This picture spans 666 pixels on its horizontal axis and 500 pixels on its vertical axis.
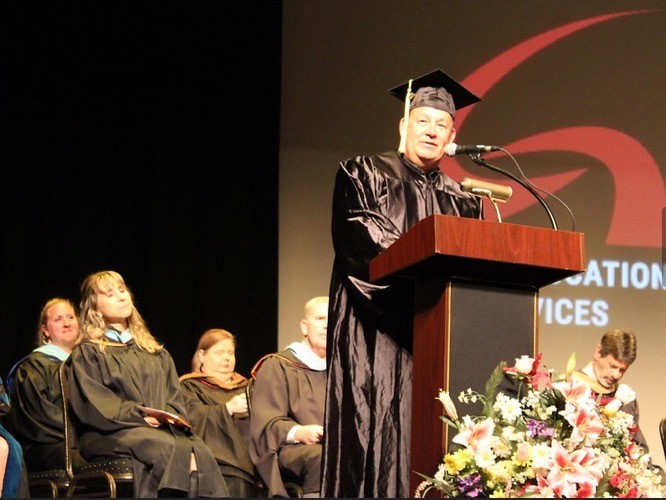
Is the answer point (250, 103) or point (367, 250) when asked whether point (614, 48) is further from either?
point (367, 250)

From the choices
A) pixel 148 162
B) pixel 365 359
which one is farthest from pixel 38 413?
pixel 365 359

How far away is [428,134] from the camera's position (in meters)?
3.42

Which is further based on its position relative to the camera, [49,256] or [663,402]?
[663,402]

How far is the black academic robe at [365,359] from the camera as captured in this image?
3.11 meters

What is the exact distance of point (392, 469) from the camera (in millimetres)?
3090

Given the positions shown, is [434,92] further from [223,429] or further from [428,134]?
[223,429]

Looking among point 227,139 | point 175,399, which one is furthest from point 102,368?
point 227,139

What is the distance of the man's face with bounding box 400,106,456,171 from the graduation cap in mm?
25

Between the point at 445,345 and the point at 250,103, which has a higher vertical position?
the point at 250,103

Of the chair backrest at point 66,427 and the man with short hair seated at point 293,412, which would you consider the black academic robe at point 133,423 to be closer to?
the chair backrest at point 66,427

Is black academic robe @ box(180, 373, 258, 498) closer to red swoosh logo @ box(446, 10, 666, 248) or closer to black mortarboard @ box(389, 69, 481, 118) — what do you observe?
black mortarboard @ box(389, 69, 481, 118)

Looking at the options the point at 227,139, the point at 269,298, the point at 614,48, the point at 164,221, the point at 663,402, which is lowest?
the point at 663,402

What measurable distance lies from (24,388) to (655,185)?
421 centimetres

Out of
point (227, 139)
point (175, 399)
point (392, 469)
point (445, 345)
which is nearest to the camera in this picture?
point (445, 345)
